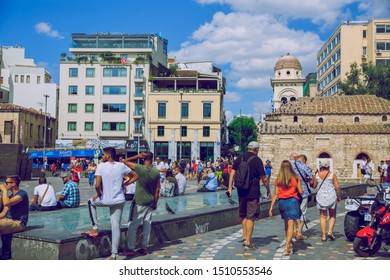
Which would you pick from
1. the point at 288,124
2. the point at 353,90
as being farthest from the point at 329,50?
the point at 288,124

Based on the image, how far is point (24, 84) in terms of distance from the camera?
173 ft

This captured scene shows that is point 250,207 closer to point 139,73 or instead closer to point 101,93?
point 139,73

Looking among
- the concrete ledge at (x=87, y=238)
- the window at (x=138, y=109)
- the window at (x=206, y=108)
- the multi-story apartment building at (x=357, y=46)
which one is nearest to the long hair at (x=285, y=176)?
the concrete ledge at (x=87, y=238)

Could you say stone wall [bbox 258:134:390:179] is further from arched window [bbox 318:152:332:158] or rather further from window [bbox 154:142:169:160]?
window [bbox 154:142:169:160]

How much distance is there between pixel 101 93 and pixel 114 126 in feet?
13.7

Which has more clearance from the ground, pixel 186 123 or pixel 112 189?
pixel 186 123

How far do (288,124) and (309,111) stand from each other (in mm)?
1903

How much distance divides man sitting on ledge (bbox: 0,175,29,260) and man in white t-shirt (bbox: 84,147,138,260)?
3.98 ft

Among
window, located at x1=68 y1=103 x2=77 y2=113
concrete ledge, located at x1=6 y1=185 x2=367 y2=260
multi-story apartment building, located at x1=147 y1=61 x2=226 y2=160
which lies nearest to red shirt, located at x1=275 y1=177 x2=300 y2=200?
concrete ledge, located at x1=6 y1=185 x2=367 y2=260

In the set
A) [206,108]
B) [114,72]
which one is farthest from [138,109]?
[206,108]

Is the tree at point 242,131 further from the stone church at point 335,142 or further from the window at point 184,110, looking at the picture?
the stone church at point 335,142

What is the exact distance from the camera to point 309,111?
34.9 meters

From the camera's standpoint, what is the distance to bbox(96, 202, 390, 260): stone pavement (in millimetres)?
7664

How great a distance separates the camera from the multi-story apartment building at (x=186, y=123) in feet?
170
